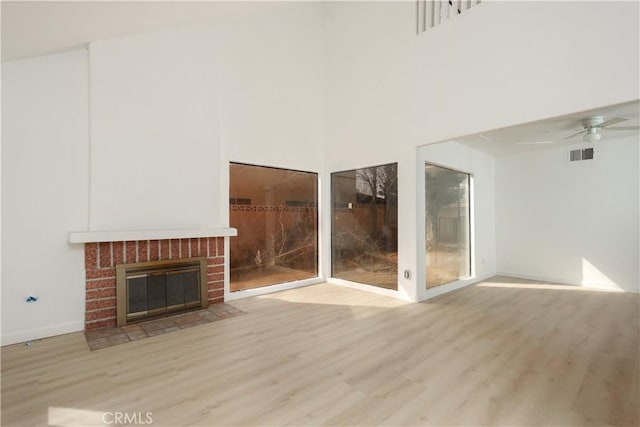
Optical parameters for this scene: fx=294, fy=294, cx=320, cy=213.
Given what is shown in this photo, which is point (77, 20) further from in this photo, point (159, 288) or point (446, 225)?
point (446, 225)

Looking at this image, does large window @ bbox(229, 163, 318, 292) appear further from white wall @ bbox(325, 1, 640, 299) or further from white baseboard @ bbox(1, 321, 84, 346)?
white baseboard @ bbox(1, 321, 84, 346)

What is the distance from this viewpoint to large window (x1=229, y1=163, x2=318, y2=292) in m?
4.20

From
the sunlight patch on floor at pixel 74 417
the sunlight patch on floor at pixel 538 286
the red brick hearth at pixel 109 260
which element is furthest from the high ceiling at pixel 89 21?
the sunlight patch on floor at pixel 538 286

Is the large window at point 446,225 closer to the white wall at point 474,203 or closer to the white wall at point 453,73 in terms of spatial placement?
the white wall at point 474,203

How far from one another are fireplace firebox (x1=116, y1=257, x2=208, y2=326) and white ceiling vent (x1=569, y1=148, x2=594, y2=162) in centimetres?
630

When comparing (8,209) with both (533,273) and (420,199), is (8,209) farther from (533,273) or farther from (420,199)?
(533,273)

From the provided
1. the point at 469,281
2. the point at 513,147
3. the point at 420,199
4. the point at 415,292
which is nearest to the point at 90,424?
the point at 415,292

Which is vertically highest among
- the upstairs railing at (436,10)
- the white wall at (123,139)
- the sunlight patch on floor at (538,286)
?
the upstairs railing at (436,10)

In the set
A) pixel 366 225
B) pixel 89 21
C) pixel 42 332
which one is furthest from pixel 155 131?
pixel 366 225

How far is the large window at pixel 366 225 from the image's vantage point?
4.36 meters

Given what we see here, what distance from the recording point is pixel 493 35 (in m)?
3.20

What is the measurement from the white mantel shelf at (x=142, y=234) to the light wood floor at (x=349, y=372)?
3.12ft

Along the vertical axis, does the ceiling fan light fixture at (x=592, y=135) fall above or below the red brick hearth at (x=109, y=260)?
above

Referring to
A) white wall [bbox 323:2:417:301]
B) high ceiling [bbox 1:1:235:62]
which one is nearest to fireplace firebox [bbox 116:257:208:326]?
high ceiling [bbox 1:1:235:62]
